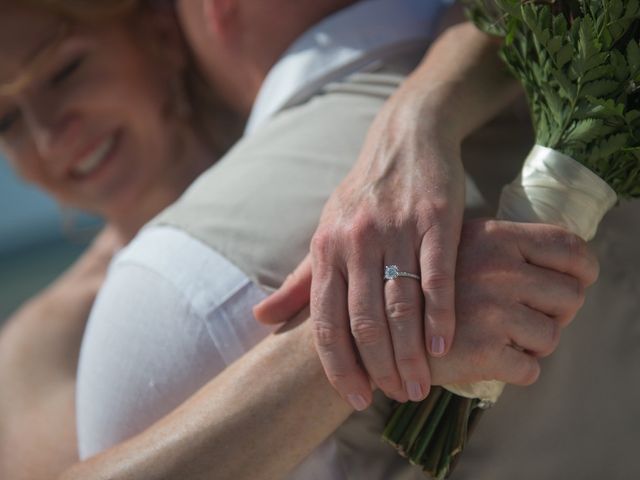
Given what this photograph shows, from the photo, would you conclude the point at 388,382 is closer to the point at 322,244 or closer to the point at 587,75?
the point at 322,244

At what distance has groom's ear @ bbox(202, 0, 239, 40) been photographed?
4.68 ft

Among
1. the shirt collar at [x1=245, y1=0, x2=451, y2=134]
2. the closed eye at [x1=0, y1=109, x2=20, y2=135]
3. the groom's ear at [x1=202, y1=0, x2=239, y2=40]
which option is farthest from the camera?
the closed eye at [x1=0, y1=109, x2=20, y2=135]

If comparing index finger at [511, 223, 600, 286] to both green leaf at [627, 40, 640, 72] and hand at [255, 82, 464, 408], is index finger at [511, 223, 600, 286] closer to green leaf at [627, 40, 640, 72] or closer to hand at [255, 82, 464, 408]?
hand at [255, 82, 464, 408]

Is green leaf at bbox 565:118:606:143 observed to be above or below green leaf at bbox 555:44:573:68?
below

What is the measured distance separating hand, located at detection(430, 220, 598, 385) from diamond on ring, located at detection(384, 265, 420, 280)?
6cm

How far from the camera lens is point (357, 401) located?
0.95m

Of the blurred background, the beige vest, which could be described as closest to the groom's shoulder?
the beige vest

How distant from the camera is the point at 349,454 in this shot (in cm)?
102

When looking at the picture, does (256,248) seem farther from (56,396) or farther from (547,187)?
(56,396)

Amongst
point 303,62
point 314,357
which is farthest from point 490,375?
point 303,62

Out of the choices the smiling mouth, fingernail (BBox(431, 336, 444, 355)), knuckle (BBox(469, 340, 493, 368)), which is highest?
fingernail (BBox(431, 336, 444, 355))

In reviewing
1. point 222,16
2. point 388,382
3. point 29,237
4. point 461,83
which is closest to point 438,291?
point 388,382

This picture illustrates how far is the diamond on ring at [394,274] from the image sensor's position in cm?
91

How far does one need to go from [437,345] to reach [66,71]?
55.3 inches
